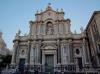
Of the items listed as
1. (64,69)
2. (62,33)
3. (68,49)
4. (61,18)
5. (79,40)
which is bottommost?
(64,69)

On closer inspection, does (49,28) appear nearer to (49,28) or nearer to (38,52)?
(49,28)

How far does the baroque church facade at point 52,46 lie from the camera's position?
20.2 meters

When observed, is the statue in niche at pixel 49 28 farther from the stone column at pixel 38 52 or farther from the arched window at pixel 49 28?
the stone column at pixel 38 52

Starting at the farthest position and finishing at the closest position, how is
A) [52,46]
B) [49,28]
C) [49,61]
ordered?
[49,28] → [52,46] → [49,61]

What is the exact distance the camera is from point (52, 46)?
21547mm

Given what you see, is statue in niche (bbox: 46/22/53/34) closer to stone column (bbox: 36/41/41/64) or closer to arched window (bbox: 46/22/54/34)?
arched window (bbox: 46/22/54/34)

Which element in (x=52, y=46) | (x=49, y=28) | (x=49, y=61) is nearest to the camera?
(x=49, y=61)

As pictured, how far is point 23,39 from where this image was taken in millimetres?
23062

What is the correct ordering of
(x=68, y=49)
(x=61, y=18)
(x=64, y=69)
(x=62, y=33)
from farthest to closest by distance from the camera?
(x=61, y=18), (x=62, y=33), (x=68, y=49), (x=64, y=69)

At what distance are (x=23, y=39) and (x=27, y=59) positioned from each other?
419cm

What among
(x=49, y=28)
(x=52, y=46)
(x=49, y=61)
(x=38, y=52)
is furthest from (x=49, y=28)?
(x=49, y=61)

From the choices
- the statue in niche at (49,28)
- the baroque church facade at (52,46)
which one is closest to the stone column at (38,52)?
the baroque church facade at (52,46)

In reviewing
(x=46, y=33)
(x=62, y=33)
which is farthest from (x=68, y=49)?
(x=46, y=33)

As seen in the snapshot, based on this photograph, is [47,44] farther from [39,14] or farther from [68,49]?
[39,14]
